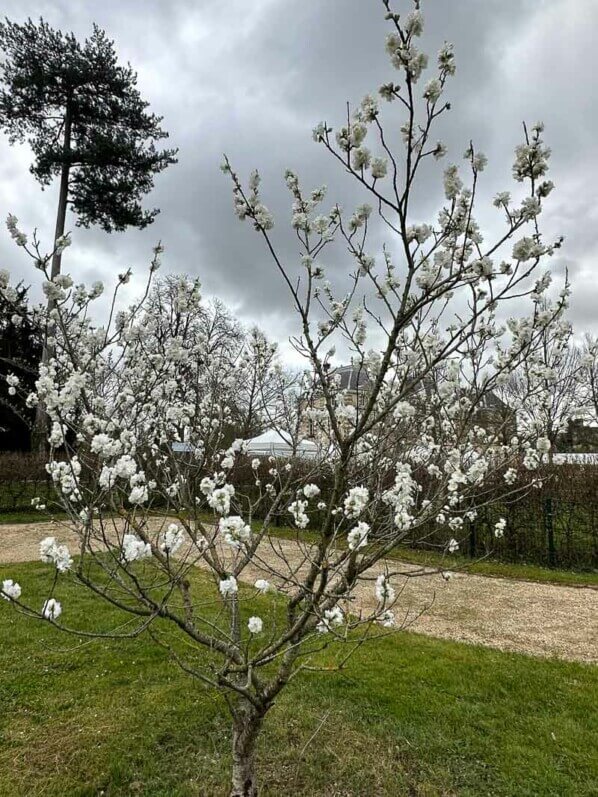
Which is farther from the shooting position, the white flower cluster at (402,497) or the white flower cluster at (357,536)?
the white flower cluster at (402,497)

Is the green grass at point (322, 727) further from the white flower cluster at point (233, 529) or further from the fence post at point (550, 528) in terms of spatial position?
the fence post at point (550, 528)

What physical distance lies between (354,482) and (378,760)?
1714mm

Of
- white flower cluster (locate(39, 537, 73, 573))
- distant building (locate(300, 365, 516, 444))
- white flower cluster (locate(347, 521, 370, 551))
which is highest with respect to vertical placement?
distant building (locate(300, 365, 516, 444))

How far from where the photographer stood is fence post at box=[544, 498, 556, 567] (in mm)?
8844

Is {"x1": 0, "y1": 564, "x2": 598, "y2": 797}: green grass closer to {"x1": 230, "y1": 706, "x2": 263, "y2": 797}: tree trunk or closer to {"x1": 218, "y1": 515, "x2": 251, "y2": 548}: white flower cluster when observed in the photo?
{"x1": 230, "y1": 706, "x2": 263, "y2": 797}: tree trunk

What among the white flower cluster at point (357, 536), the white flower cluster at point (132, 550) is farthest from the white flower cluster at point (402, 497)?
the white flower cluster at point (132, 550)

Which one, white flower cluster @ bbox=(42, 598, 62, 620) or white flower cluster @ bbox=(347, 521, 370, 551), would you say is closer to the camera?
white flower cluster @ bbox=(42, 598, 62, 620)

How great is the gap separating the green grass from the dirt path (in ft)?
2.03

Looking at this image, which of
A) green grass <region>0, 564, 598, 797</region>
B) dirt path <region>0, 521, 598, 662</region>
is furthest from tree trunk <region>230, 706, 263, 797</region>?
dirt path <region>0, 521, 598, 662</region>

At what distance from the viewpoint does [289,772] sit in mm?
2748

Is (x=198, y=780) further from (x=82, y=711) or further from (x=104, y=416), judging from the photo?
(x=104, y=416)

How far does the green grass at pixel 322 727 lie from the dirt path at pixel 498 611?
0.62 meters

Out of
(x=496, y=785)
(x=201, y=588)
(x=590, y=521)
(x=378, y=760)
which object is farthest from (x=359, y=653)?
(x=590, y=521)

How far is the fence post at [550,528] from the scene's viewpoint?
348 inches
